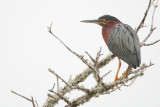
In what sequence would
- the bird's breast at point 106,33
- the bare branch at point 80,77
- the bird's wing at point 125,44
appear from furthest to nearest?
the bird's breast at point 106,33
the bird's wing at point 125,44
the bare branch at point 80,77

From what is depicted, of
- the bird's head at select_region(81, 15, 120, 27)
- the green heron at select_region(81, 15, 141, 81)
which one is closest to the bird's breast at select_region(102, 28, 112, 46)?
the green heron at select_region(81, 15, 141, 81)

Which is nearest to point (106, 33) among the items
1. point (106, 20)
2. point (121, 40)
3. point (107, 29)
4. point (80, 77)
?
point (107, 29)

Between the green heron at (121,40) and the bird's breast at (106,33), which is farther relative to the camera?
the bird's breast at (106,33)

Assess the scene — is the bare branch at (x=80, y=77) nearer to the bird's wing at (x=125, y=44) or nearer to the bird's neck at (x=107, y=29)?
the bird's wing at (x=125, y=44)

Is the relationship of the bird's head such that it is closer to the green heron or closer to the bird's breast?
the green heron

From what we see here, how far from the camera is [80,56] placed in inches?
84.4

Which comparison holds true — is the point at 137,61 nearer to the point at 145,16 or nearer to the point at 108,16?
the point at 145,16

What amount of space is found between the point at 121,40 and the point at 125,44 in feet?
0.42

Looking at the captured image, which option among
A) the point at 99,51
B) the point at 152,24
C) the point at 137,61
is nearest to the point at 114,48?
the point at 137,61

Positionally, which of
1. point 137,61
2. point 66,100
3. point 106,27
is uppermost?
point 106,27

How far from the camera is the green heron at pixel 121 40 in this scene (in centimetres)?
330

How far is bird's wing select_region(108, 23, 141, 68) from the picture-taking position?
3.27 metres

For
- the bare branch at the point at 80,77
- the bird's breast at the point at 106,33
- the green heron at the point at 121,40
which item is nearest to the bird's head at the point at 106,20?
the green heron at the point at 121,40

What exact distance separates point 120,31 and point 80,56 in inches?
69.5
